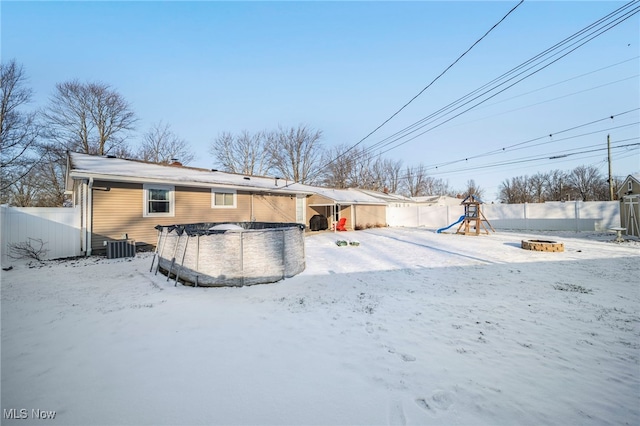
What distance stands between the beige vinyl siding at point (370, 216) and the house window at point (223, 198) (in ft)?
33.8

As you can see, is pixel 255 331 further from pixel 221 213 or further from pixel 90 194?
pixel 221 213

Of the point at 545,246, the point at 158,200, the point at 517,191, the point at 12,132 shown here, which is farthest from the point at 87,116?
the point at 517,191

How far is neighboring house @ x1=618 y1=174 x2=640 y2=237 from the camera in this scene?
42.8ft

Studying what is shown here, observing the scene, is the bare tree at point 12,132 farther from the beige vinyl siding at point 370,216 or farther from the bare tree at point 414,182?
the bare tree at point 414,182

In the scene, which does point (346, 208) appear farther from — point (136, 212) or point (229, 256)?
point (229, 256)

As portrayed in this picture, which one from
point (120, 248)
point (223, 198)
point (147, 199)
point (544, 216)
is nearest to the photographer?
point (120, 248)

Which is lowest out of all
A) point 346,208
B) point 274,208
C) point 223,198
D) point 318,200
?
point 274,208

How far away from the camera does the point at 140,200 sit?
9945mm

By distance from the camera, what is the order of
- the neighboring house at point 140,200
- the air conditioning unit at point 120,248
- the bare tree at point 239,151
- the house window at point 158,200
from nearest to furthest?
the air conditioning unit at point 120,248 → the neighboring house at point 140,200 → the house window at point 158,200 → the bare tree at point 239,151

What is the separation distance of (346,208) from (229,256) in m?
15.3

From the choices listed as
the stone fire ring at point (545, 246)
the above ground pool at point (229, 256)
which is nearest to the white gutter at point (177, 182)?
the above ground pool at point (229, 256)

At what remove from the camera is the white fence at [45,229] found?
7.75 m

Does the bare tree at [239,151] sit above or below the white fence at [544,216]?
above

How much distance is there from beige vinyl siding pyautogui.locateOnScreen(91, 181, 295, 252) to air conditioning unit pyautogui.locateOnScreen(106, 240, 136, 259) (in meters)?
0.80
